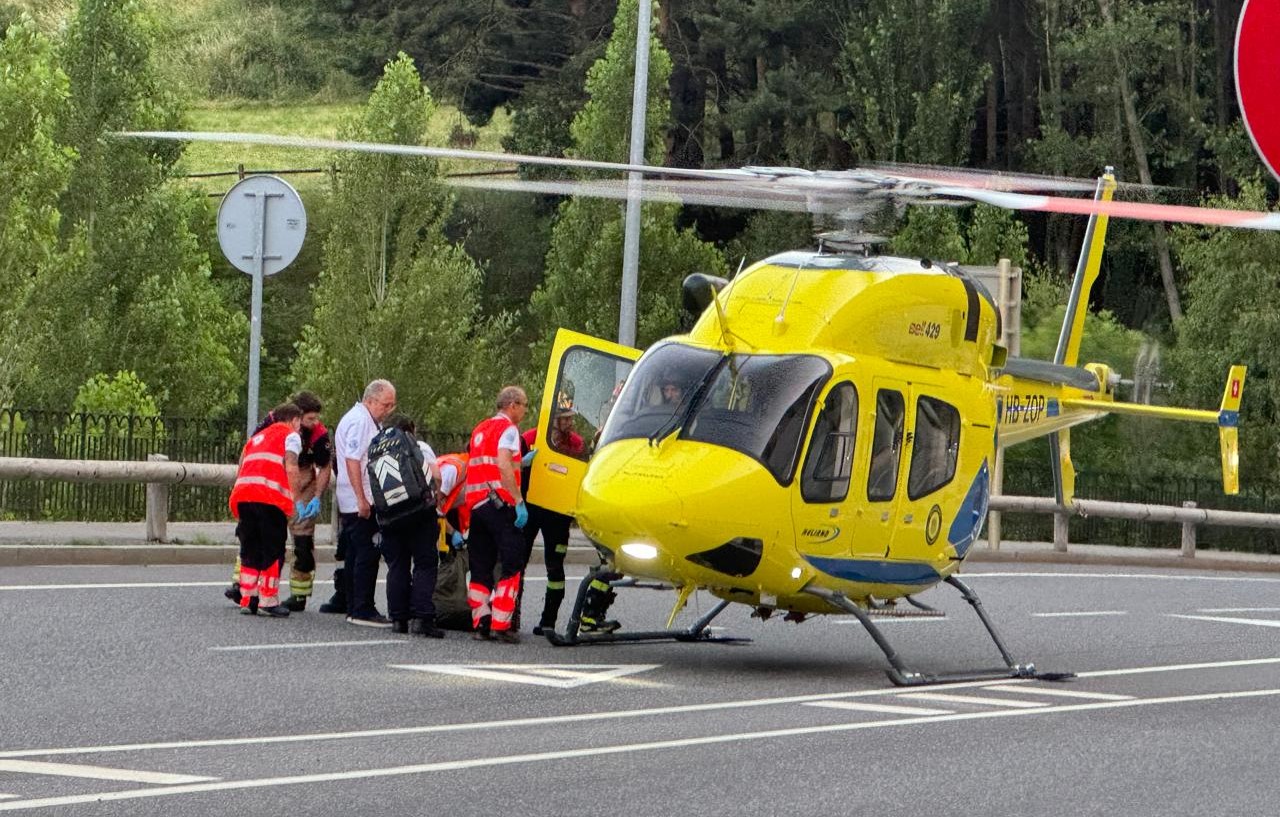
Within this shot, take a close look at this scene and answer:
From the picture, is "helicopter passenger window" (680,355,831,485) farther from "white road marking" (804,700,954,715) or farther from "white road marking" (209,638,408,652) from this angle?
"white road marking" (209,638,408,652)

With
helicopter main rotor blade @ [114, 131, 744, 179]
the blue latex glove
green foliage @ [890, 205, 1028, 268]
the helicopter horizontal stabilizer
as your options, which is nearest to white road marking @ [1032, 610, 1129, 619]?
the helicopter horizontal stabilizer

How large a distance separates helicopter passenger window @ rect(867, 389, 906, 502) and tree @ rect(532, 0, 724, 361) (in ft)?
87.5

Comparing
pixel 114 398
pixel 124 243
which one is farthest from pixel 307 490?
pixel 124 243

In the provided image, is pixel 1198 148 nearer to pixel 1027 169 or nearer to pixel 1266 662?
pixel 1027 169

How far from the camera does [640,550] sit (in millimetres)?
12688

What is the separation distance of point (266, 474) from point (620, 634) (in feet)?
9.32

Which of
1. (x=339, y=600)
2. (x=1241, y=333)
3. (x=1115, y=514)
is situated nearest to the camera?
(x=339, y=600)

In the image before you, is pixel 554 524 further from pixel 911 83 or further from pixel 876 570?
pixel 911 83

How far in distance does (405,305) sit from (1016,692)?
77.7 ft

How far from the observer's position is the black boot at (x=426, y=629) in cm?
1483

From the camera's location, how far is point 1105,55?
172 ft

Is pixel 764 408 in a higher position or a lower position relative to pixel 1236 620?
higher

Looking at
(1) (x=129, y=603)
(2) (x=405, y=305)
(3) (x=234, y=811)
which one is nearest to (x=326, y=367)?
(2) (x=405, y=305)

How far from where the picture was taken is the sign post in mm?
18312
